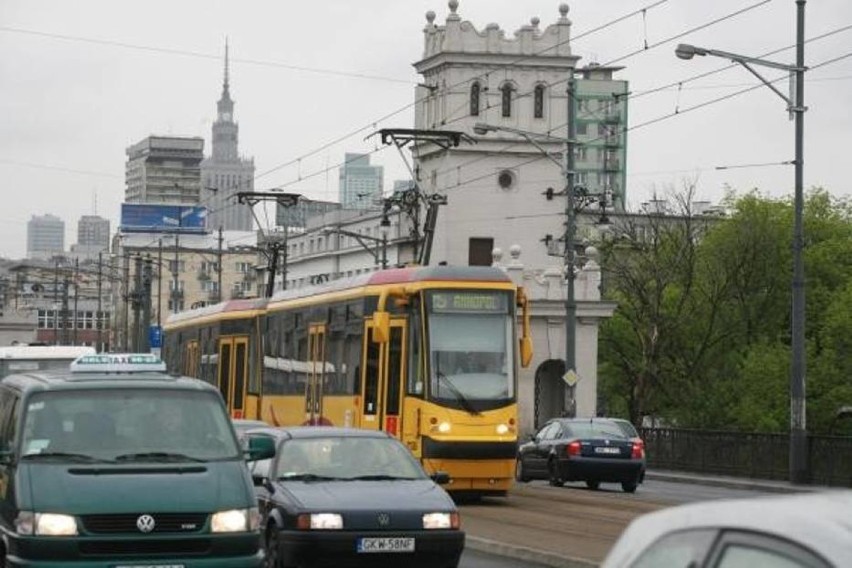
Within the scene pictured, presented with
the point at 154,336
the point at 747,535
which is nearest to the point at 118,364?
the point at 747,535

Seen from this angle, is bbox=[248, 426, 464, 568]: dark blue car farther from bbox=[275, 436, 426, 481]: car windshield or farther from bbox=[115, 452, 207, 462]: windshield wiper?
bbox=[115, 452, 207, 462]: windshield wiper

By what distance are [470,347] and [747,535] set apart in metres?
22.6

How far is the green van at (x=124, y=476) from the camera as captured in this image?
12.7 m

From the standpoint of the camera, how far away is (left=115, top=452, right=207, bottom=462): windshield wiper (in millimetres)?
13312

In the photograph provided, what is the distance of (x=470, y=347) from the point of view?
2766 centimetres

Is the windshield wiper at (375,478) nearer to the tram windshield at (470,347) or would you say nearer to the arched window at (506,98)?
the tram windshield at (470,347)

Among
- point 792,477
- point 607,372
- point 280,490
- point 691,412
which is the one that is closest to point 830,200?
A: point 607,372

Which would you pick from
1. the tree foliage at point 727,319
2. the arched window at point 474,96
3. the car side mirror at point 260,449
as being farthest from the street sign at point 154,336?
the car side mirror at point 260,449

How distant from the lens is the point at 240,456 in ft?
44.8

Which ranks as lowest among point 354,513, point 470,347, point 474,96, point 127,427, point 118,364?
point 354,513

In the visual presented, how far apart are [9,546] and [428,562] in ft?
14.3

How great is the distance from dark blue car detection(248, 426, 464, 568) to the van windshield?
2.30m

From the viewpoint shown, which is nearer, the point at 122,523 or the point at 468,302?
the point at 122,523

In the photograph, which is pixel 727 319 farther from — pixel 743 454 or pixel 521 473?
pixel 521 473
